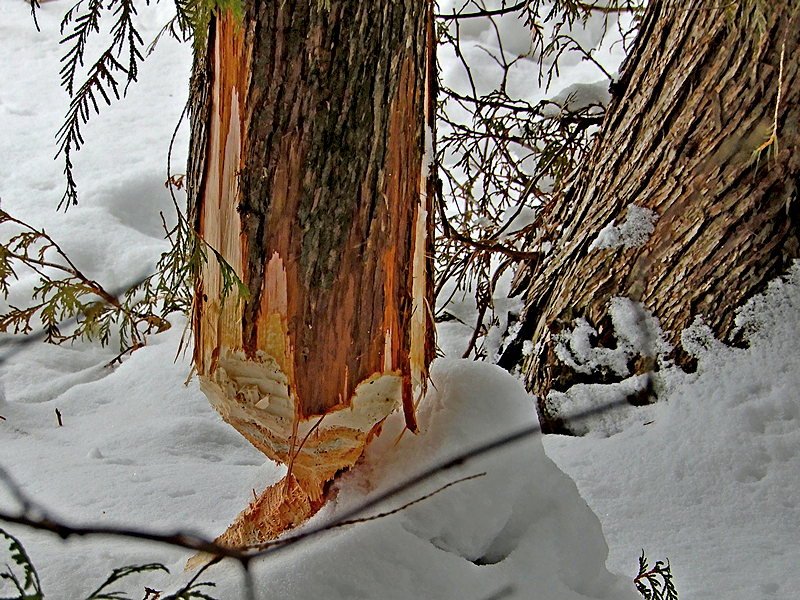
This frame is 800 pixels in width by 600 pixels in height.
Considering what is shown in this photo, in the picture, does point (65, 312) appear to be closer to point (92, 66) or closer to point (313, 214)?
point (92, 66)

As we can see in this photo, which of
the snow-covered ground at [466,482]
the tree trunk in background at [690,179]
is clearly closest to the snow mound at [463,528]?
the snow-covered ground at [466,482]

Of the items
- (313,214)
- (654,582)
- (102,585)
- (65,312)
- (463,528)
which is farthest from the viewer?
(65,312)

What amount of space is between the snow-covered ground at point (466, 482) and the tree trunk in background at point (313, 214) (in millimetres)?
193

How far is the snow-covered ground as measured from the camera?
1.14 meters

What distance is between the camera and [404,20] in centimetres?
110

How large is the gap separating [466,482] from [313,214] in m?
0.60

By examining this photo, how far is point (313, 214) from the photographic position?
1092 mm

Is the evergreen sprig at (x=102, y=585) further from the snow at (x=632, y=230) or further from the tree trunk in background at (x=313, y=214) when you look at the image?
the snow at (x=632, y=230)

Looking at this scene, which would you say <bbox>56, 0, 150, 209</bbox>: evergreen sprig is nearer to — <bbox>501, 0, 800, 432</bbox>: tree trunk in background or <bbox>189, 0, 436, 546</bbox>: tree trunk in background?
<bbox>189, 0, 436, 546</bbox>: tree trunk in background

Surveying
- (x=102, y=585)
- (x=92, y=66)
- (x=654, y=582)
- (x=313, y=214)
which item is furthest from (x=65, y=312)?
(x=654, y=582)

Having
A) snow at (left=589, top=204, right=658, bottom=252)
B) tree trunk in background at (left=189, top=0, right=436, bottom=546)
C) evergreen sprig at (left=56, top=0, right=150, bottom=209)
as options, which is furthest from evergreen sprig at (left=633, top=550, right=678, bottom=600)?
evergreen sprig at (left=56, top=0, right=150, bottom=209)

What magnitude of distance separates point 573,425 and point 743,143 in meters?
0.95

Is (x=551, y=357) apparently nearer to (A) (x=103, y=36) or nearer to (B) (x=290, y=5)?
(B) (x=290, y=5)

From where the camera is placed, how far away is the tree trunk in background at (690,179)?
164cm
